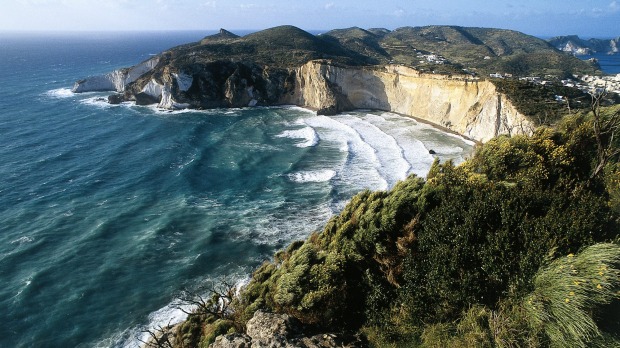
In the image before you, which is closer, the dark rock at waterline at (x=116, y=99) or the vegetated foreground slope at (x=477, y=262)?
the vegetated foreground slope at (x=477, y=262)

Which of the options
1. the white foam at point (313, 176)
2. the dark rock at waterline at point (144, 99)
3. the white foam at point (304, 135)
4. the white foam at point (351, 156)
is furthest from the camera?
the dark rock at waterline at point (144, 99)

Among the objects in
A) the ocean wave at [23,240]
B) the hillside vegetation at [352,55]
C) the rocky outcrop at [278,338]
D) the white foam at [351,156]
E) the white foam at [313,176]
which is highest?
the hillside vegetation at [352,55]

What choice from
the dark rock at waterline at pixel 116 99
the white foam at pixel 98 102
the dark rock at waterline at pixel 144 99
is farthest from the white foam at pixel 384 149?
the dark rock at waterline at pixel 116 99

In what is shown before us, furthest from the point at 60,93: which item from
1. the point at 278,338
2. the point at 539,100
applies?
the point at 539,100

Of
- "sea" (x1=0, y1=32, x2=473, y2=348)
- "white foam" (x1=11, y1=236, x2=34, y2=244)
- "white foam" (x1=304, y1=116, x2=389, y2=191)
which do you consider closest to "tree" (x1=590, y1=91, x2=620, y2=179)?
"sea" (x1=0, y1=32, x2=473, y2=348)

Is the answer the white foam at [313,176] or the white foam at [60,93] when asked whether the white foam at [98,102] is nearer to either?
the white foam at [60,93]

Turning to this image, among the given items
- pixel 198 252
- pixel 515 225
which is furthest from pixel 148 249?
pixel 515 225

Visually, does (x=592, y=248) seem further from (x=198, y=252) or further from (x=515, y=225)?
(x=198, y=252)

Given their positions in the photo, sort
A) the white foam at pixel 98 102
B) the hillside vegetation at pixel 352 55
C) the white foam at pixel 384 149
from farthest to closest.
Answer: the hillside vegetation at pixel 352 55
the white foam at pixel 98 102
the white foam at pixel 384 149

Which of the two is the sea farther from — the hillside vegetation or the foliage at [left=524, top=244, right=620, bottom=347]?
the hillside vegetation
